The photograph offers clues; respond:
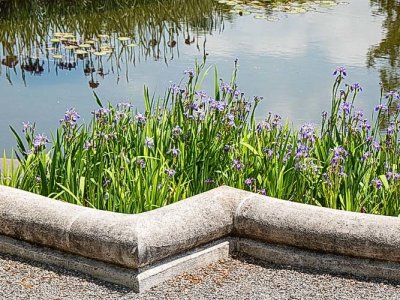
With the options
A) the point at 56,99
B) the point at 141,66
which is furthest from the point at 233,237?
the point at 141,66

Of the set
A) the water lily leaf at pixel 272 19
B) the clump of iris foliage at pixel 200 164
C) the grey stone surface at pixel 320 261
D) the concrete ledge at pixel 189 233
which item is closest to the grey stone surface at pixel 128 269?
the concrete ledge at pixel 189 233

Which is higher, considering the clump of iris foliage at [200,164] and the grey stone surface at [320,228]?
the clump of iris foliage at [200,164]

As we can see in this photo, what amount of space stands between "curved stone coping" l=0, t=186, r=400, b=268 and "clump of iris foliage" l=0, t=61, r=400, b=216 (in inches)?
12.0

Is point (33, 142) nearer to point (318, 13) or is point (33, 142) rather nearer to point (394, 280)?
point (394, 280)

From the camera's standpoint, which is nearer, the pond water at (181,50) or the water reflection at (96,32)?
the pond water at (181,50)

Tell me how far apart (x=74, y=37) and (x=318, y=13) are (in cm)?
420

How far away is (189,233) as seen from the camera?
13.7ft

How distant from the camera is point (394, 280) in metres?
4.18

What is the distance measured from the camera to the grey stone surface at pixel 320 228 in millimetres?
4129

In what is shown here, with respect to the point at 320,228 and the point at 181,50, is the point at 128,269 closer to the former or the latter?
the point at 320,228

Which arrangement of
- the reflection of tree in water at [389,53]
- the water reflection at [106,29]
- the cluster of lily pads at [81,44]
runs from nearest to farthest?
the reflection of tree in water at [389,53] < the water reflection at [106,29] < the cluster of lily pads at [81,44]

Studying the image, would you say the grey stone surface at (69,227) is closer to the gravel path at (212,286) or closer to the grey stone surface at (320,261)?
the gravel path at (212,286)

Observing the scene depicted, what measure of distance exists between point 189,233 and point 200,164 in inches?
28.4

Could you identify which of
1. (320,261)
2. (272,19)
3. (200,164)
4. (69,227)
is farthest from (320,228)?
(272,19)
